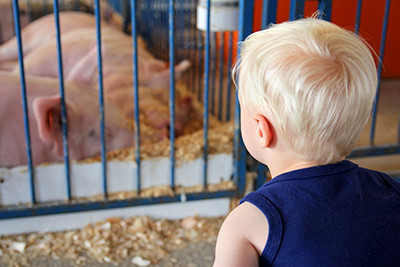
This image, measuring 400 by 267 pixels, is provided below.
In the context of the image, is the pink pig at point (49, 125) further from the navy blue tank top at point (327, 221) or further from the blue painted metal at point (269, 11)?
the navy blue tank top at point (327, 221)

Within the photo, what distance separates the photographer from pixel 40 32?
339 cm

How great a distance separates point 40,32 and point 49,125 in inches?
74.8

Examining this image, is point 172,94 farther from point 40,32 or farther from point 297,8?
point 40,32

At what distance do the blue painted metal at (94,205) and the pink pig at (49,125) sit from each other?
0.65ft

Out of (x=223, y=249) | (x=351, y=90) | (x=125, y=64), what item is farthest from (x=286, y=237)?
(x=125, y=64)

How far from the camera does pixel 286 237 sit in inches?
28.8

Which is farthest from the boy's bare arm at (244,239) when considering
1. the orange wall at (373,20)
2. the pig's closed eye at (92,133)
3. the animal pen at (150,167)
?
the orange wall at (373,20)

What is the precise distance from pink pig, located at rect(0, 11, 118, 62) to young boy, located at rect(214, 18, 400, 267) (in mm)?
2800

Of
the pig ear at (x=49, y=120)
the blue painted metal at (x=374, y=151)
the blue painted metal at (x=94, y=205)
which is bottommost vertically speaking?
the blue painted metal at (x=94, y=205)

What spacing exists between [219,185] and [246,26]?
584mm

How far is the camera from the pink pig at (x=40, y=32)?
327 centimetres

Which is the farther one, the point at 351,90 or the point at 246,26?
the point at 246,26

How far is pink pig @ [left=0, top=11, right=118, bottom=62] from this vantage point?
3.27 m

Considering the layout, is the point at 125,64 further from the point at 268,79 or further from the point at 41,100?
the point at 268,79
